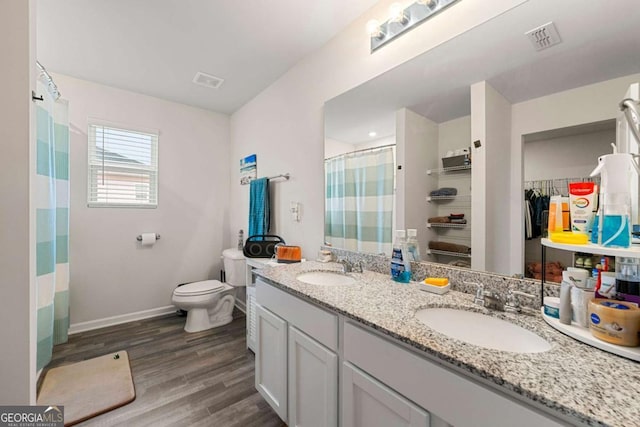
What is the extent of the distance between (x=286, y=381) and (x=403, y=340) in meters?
0.81

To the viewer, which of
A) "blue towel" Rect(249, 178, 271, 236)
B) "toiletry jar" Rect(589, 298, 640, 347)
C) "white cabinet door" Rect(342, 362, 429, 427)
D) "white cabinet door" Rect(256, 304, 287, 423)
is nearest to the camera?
"toiletry jar" Rect(589, 298, 640, 347)

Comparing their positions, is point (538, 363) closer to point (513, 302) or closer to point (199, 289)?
point (513, 302)

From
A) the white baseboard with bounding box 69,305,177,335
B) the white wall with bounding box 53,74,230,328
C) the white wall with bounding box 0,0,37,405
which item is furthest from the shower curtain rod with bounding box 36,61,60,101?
the white baseboard with bounding box 69,305,177,335

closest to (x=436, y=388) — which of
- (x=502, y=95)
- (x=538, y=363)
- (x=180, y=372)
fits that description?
(x=538, y=363)

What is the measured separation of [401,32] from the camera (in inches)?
54.7

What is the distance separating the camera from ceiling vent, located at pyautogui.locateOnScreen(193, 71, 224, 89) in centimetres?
233

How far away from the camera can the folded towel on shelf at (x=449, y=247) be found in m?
1.17

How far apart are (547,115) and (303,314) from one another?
123 cm

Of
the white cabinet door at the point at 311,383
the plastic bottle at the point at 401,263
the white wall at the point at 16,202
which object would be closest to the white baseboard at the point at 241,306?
the white cabinet door at the point at 311,383

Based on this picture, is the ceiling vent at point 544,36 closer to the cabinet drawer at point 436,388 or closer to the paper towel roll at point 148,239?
the cabinet drawer at point 436,388

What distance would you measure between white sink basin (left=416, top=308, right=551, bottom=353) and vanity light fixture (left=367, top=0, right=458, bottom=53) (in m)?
1.39

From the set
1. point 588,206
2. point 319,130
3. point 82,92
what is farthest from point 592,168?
point 82,92

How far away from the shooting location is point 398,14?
1.38 m

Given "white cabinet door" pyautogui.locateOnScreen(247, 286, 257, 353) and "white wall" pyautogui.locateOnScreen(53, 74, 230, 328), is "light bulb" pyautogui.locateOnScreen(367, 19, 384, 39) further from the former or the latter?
"white wall" pyautogui.locateOnScreen(53, 74, 230, 328)
